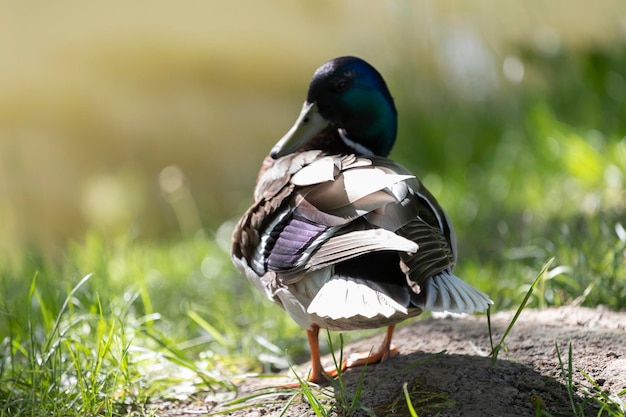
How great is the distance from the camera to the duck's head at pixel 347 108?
318 cm

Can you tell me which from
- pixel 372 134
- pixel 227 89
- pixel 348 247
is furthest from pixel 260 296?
pixel 227 89

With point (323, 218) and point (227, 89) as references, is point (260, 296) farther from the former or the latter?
point (227, 89)

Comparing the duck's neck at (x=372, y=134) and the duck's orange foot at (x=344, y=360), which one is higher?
the duck's neck at (x=372, y=134)

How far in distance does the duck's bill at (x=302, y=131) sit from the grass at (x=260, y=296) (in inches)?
30.2

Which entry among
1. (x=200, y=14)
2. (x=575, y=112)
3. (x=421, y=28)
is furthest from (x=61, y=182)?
(x=575, y=112)

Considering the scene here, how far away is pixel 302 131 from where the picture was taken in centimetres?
316

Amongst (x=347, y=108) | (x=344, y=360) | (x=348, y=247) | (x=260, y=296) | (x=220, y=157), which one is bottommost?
(x=220, y=157)

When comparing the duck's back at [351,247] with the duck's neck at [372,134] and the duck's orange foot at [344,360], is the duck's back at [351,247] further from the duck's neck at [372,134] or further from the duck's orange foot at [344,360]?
the duck's neck at [372,134]

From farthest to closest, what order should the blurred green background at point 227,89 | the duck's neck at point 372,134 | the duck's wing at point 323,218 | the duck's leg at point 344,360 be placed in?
the blurred green background at point 227,89, the duck's neck at point 372,134, the duck's leg at point 344,360, the duck's wing at point 323,218

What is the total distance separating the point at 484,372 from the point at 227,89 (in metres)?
7.60

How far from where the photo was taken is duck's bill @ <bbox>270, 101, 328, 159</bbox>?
Result: 306cm

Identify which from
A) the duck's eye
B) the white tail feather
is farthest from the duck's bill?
the white tail feather

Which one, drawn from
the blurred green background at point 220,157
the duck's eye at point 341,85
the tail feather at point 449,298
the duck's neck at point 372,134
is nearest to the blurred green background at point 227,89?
the blurred green background at point 220,157

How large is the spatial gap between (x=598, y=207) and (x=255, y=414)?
7.65 ft
